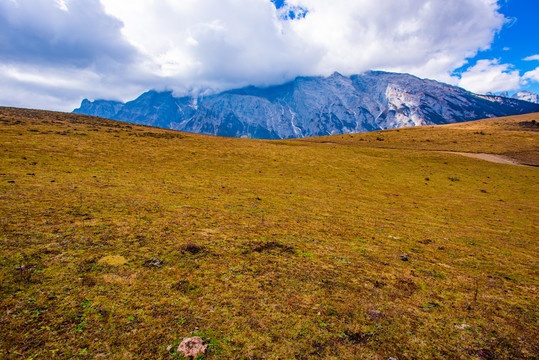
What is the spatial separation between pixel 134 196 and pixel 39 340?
549 inches

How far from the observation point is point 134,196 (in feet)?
57.2

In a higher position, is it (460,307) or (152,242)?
(152,242)

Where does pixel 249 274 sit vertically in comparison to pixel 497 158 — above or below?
below

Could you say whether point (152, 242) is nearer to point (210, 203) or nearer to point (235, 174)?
point (210, 203)

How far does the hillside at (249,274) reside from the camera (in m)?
5.46

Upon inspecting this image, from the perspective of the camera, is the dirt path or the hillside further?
the dirt path

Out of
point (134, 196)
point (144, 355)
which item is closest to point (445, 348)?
point (144, 355)

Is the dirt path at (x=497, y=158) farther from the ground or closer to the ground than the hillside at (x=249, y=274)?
farther from the ground

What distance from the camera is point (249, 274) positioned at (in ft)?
27.4

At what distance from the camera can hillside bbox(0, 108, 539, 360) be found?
17.9ft

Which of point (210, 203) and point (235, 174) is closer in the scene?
point (210, 203)

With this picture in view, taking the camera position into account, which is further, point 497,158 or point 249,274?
→ point 497,158

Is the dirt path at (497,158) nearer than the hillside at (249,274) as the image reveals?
No

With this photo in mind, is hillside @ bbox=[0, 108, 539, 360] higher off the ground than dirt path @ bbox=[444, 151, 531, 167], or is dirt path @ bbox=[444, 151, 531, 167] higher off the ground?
dirt path @ bbox=[444, 151, 531, 167]
